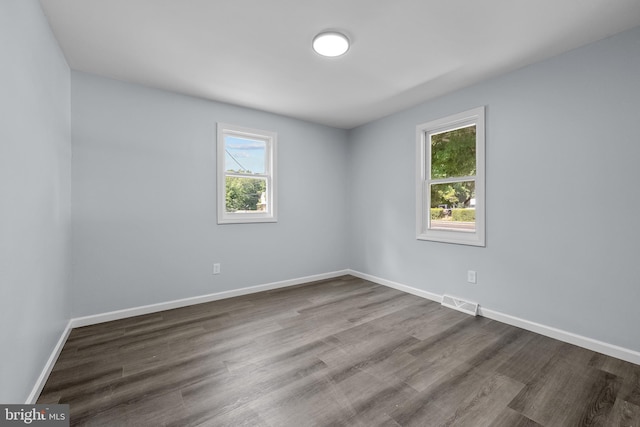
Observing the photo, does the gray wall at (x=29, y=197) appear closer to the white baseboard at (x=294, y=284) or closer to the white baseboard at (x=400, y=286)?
the white baseboard at (x=294, y=284)

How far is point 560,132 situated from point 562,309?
1597 millimetres

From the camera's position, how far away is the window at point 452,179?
299 cm

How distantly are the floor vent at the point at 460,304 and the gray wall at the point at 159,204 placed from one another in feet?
6.90

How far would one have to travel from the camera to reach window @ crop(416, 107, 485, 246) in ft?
9.80

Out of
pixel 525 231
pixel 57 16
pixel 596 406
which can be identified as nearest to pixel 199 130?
pixel 57 16

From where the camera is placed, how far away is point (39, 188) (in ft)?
5.81

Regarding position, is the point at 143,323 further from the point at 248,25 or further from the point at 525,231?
the point at 525,231

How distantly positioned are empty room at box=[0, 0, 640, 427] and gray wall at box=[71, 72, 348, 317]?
22mm

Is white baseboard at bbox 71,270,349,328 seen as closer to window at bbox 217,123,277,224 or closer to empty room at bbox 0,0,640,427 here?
empty room at bbox 0,0,640,427

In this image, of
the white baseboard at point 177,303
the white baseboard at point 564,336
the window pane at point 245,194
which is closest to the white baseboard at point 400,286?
the white baseboard at point 564,336

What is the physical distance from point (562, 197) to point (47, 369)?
14.2 feet

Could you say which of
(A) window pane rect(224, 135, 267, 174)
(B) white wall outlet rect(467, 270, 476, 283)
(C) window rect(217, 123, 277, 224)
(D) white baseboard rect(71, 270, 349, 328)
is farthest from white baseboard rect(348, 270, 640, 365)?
(A) window pane rect(224, 135, 267, 174)

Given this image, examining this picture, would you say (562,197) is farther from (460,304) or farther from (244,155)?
(244,155)

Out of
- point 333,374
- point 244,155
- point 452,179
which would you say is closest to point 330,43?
point 244,155
